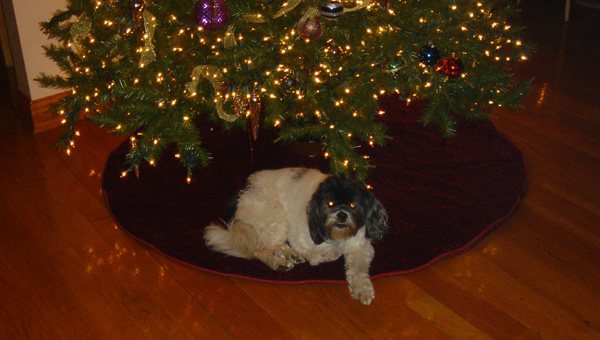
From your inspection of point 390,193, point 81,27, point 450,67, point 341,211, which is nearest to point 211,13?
point 81,27

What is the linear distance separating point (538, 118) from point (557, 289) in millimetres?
1679

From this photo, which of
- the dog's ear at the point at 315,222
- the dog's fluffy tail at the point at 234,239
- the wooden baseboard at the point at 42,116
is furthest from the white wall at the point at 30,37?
the dog's ear at the point at 315,222

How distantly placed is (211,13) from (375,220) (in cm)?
108

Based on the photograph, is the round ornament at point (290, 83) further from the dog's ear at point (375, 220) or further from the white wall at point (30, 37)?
the white wall at point (30, 37)

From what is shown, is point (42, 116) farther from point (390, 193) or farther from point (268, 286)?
point (390, 193)

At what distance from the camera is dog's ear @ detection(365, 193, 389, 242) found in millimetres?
2490

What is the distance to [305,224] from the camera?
8.51 feet

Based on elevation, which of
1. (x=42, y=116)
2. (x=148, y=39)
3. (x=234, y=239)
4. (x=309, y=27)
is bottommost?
(x=42, y=116)

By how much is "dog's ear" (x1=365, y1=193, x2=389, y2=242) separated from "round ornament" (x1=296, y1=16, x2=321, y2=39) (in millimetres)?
695

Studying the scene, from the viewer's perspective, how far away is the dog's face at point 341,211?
2.40 m

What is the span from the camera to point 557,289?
252cm

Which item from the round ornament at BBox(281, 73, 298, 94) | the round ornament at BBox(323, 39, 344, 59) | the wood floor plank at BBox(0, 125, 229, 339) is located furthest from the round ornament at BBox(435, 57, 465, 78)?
the wood floor plank at BBox(0, 125, 229, 339)

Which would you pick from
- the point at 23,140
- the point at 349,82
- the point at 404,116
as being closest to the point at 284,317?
the point at 349,82

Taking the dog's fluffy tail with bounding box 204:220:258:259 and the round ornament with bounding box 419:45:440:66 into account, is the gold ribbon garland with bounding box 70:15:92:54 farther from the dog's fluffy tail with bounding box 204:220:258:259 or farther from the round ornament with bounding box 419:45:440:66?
the round ornament with bounding box 419:45:440:66
